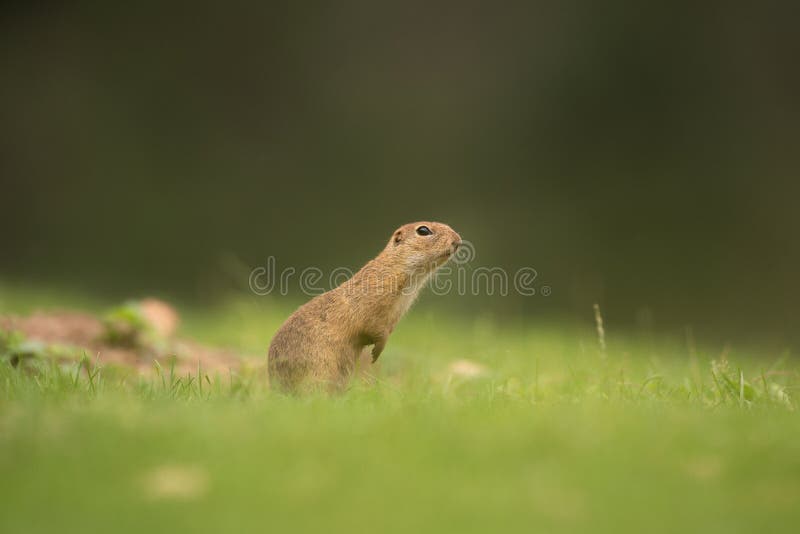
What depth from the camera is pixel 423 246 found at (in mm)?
4875

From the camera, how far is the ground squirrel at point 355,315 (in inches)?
166

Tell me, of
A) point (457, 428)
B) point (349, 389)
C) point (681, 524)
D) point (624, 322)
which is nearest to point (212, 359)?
point (349, 389)

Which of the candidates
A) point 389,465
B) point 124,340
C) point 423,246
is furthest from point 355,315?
point 124,340

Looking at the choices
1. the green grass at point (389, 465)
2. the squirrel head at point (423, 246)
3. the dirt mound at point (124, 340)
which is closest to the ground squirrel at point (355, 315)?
the squirrel head at point (423, 246)

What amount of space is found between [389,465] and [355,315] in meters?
2.06

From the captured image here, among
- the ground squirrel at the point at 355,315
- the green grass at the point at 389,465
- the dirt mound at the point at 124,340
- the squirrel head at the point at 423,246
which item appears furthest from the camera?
the dirt mound at the point at 124,340

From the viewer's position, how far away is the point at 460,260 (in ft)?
A: 17.4

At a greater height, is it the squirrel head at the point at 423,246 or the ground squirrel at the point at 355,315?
the squirrel head at the point at 423,246

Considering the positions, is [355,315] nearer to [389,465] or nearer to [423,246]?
[423,246]

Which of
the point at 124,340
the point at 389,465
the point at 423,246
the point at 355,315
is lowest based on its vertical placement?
the point at 389,465

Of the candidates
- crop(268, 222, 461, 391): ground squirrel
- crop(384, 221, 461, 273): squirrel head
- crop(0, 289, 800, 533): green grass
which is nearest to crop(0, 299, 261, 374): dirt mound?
crop(268, 222, 461, 391): ground squirrel

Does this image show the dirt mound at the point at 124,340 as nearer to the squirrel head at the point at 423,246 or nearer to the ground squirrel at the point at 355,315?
the ground squirrel at the point at 355,315

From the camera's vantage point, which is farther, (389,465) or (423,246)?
(423,246)

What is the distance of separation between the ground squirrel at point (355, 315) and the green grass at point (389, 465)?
0.71 meters
